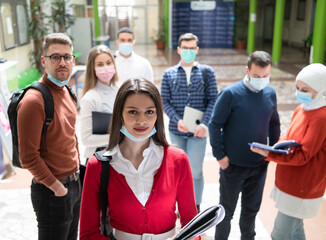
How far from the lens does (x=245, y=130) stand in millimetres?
2545

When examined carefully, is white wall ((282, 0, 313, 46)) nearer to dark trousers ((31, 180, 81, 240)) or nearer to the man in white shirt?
the man in white shirt

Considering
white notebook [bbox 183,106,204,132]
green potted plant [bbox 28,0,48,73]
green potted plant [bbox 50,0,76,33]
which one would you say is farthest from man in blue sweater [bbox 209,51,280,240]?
green potted plant [bbox 50,0,76,33]

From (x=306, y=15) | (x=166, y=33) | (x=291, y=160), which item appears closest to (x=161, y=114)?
(x=291, y=160)

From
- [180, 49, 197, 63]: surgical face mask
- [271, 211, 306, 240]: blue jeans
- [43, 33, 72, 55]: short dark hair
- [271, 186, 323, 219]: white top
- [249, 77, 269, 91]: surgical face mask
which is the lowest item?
[271, 211, 306, 240]: blue jeans

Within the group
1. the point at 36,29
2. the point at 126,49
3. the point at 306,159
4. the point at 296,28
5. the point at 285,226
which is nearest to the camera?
the point at 306,159

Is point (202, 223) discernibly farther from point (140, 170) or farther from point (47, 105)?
point (47, 105)

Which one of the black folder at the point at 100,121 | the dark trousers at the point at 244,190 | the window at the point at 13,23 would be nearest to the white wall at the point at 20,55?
the window at the point at 13,23

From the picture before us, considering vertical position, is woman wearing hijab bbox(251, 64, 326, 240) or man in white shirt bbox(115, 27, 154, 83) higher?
man in white shirt bbox(115, 27, 154, 83)

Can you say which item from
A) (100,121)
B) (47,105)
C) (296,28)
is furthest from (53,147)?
(296,28)

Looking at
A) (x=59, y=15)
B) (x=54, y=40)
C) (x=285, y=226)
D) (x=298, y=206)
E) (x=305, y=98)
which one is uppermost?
(x=59, y=15)

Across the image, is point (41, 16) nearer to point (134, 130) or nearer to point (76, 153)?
point (76, 153)

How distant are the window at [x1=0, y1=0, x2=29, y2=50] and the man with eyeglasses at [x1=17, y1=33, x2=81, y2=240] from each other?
19.1ft

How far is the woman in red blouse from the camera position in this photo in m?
1.46

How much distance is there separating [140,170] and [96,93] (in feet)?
4.37
